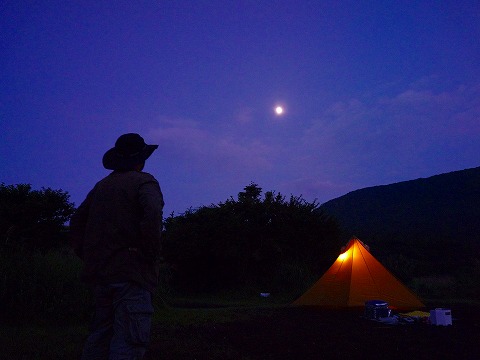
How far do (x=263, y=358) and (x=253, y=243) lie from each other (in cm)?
1433

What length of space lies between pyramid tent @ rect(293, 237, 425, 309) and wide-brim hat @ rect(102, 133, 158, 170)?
7954 mm

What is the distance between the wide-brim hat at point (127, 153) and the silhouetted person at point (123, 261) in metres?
0.17

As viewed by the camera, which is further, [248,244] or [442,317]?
[248,244]

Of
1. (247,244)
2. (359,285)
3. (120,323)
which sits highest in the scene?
(247,244)

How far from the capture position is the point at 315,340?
19.9 ft

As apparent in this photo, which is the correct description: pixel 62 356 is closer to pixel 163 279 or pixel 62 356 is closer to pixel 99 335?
pixel 99 335

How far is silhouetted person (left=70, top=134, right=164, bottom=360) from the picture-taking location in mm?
2711

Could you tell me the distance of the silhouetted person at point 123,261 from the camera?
2711 mm

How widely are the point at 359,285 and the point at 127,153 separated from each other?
27.0ft

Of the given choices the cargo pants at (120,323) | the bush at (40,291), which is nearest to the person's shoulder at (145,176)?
the cargo pants at (120,323)

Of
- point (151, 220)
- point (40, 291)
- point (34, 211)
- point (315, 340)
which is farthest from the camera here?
point (34, 211)

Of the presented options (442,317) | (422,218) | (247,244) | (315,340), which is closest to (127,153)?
(315,340)

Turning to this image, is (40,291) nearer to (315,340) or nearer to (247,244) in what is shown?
(315,340)

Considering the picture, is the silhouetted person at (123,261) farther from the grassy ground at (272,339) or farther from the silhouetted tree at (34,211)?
the silhouetted tree at (34,211)
